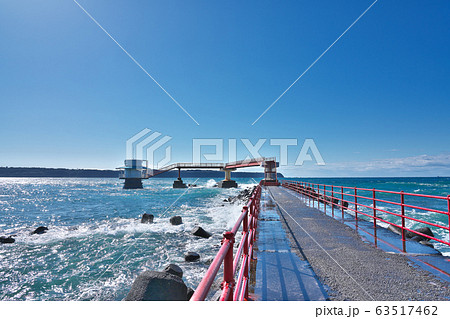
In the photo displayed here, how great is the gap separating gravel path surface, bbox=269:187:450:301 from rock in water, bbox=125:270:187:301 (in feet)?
8.39

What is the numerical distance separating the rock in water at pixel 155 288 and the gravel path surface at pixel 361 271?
256cm

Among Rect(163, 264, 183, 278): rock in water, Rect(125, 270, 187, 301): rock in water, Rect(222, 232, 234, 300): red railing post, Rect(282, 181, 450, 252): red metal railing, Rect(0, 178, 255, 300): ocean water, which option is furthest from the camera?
Rect(0, 178, 255, 300): ocean water

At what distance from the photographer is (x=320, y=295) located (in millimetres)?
3426

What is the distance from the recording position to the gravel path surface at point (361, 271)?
3.47 meters

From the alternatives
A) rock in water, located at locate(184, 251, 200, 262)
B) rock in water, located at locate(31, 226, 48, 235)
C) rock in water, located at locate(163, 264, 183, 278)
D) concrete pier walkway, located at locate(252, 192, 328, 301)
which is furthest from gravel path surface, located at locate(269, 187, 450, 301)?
rock in water, located at locate(31, 226, 48, 235)

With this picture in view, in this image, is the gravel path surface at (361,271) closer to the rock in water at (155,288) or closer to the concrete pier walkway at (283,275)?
the concrete pier walkway at (283,275)

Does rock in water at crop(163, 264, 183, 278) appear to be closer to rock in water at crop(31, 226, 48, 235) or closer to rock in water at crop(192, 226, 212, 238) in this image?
rock in water at crop(192, 226, 212, 238)

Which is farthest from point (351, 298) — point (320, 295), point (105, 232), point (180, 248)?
point (105, 232)

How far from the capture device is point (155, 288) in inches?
174

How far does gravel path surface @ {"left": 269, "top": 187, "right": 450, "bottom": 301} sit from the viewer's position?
347cm

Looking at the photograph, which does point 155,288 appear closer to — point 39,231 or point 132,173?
point 39,231

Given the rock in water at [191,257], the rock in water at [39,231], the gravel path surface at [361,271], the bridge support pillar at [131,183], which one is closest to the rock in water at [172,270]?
the rock in water at [191,257]

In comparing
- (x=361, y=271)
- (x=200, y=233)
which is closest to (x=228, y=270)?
Result: (x=361, y=271)

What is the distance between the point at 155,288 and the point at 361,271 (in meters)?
3.60
